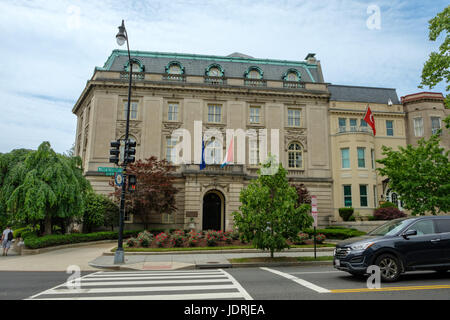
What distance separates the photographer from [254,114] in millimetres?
33219

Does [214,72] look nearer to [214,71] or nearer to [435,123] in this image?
[214,71]

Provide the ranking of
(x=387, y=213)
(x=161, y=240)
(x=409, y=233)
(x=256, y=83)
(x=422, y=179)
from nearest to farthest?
1. (x=409, y=233)
2. (x=161, y=240)
3. (x=422, y=179)
4. (x=387, y=213)
5. (x=256, y=83)

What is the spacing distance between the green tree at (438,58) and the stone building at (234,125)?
13737 mm

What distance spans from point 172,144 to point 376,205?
20528 mm

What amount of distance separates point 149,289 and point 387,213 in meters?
26.4

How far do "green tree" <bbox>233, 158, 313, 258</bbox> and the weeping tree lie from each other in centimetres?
1252

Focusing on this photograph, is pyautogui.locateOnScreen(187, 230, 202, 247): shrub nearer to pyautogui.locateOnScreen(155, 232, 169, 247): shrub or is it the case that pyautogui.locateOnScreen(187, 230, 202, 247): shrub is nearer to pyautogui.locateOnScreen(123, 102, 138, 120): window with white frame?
pyautogui.locateOnScreen(155, 232, 169, 247): shrub

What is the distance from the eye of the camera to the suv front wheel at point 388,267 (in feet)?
28.7

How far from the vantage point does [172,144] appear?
3142cm

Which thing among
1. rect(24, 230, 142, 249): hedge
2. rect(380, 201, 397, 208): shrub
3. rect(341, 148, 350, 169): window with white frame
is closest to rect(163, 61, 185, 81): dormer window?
rect(24, 230, 142, 249): hedge

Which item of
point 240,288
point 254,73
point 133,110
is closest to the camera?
point 240,288

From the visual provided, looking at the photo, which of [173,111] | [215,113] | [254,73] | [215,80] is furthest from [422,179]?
[173,111]
